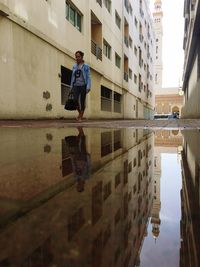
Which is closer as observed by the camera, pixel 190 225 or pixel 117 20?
pixel 190 225

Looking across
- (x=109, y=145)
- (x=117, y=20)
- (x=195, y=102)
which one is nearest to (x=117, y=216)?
(x=109, y=145)

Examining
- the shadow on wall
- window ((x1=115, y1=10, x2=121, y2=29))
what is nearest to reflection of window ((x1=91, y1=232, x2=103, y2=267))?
the shadow on wall

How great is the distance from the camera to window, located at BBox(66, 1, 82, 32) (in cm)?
1058

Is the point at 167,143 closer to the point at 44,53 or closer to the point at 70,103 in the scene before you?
the point at 70,103

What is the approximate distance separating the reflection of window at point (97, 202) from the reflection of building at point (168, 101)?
6632 cm

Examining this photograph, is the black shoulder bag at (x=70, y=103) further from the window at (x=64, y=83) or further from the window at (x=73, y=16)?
the window at (x=73, y=16)

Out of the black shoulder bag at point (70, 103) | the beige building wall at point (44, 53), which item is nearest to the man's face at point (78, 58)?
the black shoulder bag at point (70, 103)

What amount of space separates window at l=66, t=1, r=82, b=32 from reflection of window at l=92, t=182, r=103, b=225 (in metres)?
10.5

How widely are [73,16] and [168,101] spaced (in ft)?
187

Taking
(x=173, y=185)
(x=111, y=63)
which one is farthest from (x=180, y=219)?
(x=111, y=63)

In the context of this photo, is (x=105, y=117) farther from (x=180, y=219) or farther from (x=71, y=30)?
(x=180, y=219)

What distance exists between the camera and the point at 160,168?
1730mm

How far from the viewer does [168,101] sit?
65.6 metres

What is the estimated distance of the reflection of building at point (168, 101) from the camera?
2544 inches
